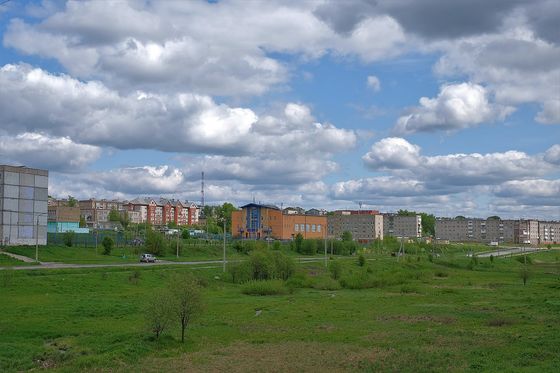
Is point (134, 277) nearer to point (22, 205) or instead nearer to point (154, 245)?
point (154, 245)

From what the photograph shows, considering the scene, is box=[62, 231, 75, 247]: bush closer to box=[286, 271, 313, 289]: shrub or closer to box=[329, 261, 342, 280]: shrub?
box=[329, 261, 342, 280]: shrub

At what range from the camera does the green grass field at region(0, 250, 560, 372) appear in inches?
1086

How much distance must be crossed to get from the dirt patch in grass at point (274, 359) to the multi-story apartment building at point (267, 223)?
141 metres

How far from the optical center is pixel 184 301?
113 ft

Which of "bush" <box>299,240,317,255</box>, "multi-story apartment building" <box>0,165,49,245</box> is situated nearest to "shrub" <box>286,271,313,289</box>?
"multi-story apartment building" <box>0,165,49,245</box>

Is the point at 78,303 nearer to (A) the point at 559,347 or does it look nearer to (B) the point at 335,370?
(B) the point at 335,370

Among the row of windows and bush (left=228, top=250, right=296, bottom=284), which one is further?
the row of windows

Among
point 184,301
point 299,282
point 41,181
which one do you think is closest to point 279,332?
point 184,301

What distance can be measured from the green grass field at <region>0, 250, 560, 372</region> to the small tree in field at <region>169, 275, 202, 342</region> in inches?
47.8

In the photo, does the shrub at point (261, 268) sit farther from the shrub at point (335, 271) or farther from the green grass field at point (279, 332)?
the green grass field at point (279, 332)

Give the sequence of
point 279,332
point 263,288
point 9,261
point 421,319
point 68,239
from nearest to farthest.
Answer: point 279,332 → point 421,319 → point 263,288 → point 9,261 → point 68,239

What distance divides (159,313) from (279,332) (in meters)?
7.98

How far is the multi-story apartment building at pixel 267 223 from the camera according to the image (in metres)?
176

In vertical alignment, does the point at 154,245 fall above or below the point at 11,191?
below
